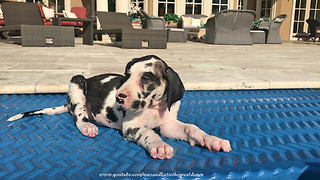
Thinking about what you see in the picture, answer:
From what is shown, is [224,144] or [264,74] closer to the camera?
[224,144]

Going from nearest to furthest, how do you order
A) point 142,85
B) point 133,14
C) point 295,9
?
1. point 142,85
2. point 133,14
3. point 295,9

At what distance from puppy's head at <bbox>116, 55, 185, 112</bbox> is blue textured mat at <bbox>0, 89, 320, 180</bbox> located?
0.28 m

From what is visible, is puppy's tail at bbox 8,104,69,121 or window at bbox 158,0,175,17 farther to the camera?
window at bbox 158,0,175,17

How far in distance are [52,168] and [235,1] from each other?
66.3ft

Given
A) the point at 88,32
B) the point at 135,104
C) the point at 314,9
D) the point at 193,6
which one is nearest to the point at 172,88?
the point at 135,104

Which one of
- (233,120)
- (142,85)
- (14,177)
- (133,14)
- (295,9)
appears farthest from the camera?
(295,9)

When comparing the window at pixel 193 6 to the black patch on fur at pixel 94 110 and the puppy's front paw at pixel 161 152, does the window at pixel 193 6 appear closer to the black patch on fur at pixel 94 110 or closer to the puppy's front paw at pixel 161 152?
the black patch on fur at pixel 94 110

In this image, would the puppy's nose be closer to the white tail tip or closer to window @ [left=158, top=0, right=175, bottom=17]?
the white tail tip

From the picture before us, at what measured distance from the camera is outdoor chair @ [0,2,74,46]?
7438mm

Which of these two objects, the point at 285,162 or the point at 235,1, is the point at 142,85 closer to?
the point at 285,162

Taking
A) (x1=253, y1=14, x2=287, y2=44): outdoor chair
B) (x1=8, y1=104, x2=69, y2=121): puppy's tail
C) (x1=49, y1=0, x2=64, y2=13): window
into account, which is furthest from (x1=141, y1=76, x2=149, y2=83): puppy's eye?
(x1=49, y1=0, x2=64, y2=13): window

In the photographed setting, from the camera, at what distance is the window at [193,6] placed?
1878 centimetres

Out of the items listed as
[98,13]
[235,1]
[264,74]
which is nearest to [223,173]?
[264,74]

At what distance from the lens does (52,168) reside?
1.39 meters
